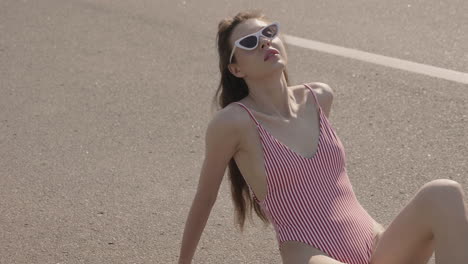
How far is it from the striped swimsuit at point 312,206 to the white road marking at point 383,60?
3.09 m

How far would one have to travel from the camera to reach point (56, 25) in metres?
9.68

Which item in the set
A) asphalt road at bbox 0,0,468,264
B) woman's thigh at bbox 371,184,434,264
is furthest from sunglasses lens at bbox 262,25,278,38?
asphalt road at bbox 0,0,468,264

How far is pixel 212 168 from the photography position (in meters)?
4.53

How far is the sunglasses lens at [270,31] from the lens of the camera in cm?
459

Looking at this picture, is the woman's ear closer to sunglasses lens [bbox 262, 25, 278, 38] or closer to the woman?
the woman

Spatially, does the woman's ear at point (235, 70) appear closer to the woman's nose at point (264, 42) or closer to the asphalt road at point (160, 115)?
the woman's nose at point (264, 42)

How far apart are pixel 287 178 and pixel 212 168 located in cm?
32

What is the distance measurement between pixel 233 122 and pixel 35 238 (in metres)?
1.69

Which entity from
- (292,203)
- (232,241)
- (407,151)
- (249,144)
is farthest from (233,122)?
(407,151)

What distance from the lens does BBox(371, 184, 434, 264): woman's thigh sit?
4320mm

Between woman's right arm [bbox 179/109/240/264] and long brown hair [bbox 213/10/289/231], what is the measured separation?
149 millimetres

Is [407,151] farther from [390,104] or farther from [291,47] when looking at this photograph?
[291,47]

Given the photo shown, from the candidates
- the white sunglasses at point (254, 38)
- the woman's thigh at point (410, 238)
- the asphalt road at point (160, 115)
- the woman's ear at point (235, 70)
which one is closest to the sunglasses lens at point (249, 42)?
the white sunglasses at point (254, 38)

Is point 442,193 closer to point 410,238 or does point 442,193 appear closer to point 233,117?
point 410,238
